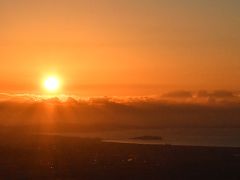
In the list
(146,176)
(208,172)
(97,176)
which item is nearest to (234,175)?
(208,172)

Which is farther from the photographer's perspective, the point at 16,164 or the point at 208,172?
the point at 16,164

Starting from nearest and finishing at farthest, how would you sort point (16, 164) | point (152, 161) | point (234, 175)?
point (234, 175)
point (16, 164)
point (152, 161)

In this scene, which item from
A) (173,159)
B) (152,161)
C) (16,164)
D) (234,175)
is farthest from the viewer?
(173,159)

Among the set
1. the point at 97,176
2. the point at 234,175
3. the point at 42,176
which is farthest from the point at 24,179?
the point at 234,175

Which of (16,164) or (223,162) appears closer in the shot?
(16,164)

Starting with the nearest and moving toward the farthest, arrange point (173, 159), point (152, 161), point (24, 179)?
point (24, 179), point (152, 161), point (173, 159)

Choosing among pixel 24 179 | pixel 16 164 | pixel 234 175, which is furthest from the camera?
pixel 16 164

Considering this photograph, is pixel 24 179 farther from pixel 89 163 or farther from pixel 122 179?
pixel 89 163

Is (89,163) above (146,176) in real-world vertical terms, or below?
above

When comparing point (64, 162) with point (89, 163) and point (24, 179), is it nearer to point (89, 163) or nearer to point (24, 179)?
point (89, 163)
